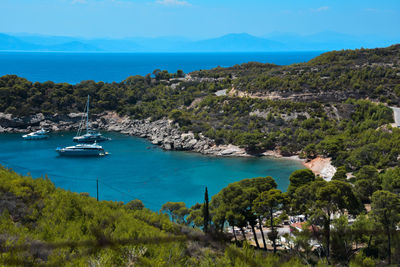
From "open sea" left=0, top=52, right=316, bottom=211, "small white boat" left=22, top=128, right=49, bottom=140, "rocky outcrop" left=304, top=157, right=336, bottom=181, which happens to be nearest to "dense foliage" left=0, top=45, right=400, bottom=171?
"rocky outcrop" left=304, top=157, right=336, bottom=181

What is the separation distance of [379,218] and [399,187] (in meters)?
7.81

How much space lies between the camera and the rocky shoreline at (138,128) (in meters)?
33.7

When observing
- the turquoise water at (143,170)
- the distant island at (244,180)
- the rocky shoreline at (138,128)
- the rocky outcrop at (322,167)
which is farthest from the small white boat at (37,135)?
the rocky outcrop at (322,167)

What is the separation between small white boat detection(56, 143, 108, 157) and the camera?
1308 inches

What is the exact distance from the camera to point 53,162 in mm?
31203

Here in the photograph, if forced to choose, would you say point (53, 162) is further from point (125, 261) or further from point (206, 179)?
point (125, 261)

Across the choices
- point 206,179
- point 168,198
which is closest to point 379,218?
point 168,198

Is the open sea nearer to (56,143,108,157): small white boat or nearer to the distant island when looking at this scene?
(56,143,108,157): small white boat

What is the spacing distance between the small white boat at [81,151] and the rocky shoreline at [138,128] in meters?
5.89

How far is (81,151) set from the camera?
33375mm

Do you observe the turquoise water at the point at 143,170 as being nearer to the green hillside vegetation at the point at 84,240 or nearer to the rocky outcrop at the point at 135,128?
the rocky outcrop at the point at 135,128

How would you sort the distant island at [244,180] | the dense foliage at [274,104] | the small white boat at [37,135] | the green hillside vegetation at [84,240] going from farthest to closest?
the small white boat at [37,135], the dense foliage at [274,104], the distant island at [244,180], the green hillside vegetation at [84,240]

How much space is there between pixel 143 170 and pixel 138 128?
13.3 meters

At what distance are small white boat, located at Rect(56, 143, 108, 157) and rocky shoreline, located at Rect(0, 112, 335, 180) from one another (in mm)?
5887
